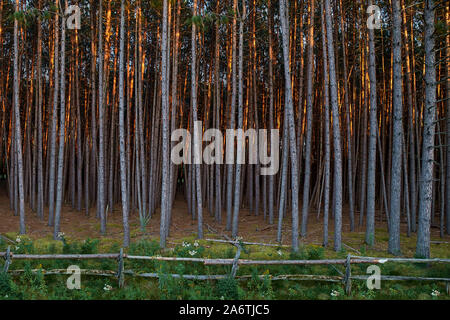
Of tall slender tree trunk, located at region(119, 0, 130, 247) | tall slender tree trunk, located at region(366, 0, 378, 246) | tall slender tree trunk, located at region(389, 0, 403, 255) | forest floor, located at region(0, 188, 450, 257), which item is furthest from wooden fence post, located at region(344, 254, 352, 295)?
tall slender tree trunk, located at region(119, 0, 130, 247)

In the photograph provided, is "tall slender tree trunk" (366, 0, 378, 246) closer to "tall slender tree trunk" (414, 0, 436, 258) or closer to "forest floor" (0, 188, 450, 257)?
"forest floor" (0, 188, 450, 257)

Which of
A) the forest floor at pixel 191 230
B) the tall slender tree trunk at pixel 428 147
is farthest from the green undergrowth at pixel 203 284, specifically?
the forest floor at pixel 191 230

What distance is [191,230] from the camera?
9648 mm

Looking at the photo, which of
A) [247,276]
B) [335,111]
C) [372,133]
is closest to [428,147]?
[372,133]

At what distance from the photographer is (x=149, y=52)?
13.2 m

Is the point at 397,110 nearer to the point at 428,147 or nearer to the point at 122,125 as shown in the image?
the point at 428,147

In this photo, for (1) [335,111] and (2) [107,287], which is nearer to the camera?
(2) [107,287]

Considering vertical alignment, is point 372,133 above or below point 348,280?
above

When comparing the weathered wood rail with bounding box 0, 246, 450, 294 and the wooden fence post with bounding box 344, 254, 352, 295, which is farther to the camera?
the weathered wood rail with bounding box 0, 246, 450, 294

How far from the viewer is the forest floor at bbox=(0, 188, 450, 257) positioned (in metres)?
7.74

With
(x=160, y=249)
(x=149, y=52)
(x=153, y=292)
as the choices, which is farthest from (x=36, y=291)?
(x=149, y=52)
